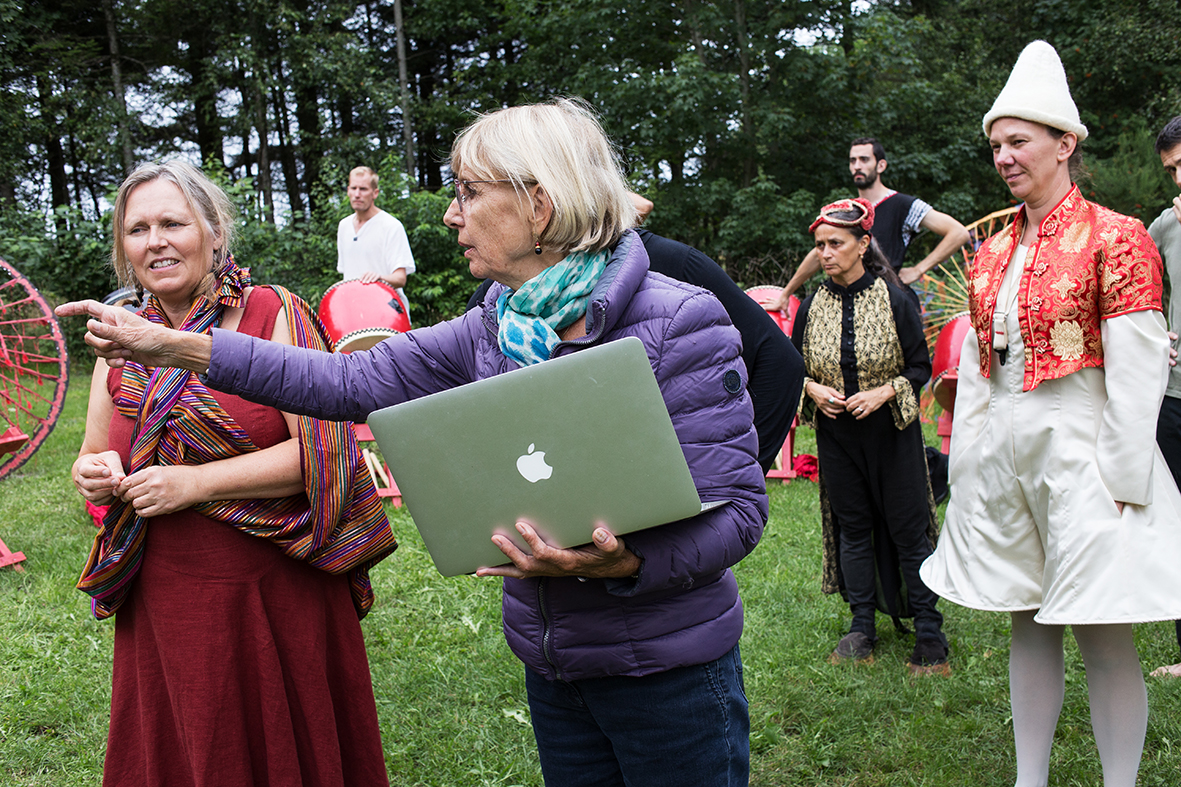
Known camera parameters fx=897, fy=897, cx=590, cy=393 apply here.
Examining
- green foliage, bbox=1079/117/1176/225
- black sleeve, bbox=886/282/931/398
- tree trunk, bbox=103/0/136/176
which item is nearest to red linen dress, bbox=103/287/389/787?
black sleeve, bbox=886/282/931/398

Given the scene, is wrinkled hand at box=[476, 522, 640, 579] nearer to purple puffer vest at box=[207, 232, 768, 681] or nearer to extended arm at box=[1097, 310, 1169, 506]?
purple puffer vest at box=[207, 232, 768, 681]

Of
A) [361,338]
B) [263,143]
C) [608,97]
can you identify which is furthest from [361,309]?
[263,143]

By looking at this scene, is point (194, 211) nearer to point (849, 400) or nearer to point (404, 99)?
point (849, 400)

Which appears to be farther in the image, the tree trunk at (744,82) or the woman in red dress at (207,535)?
the tree trunk at (744,82)

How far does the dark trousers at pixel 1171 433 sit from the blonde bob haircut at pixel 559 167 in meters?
2.71

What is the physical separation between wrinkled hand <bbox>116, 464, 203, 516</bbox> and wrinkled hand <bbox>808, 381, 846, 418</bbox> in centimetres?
251

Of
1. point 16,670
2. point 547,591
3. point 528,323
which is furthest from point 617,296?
point 16,670

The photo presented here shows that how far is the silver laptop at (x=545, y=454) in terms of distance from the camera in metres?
1.29

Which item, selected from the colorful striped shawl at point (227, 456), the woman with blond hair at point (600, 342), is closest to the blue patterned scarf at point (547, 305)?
the woman with blond hair at point (600, 342)

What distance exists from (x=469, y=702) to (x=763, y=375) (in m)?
1.93

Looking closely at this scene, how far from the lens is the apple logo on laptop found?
1.34 meters

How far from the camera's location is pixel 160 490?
190 cm

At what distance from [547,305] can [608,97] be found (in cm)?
1688

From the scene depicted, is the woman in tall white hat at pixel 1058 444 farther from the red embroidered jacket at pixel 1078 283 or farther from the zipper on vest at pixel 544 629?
the zipper on vest at pixel 544 629
